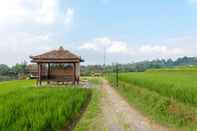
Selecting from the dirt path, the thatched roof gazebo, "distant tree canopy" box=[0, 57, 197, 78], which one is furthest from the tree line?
the dirt path

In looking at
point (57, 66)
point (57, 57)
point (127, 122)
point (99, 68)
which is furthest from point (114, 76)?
point (99, 68)

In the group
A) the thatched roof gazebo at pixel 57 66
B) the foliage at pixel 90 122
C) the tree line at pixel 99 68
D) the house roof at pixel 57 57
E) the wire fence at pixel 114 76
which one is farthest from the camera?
the tree line at pixel 99 68

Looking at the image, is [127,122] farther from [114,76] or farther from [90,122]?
[114,76]

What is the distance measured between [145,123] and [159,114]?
6.23ft

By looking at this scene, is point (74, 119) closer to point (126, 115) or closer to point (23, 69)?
point (126, 115)

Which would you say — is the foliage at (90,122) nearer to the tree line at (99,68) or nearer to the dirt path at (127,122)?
the dirt path at (127,122)

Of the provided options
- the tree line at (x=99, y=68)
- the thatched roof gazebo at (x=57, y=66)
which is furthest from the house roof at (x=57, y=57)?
the tree line at (x=99, y=68)

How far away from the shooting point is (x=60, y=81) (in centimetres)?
2864

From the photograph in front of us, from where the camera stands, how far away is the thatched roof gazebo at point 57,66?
1091 inches

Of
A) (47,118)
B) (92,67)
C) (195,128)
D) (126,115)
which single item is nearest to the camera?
(47,118)

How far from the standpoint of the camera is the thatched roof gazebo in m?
27.7

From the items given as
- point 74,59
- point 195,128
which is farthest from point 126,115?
point 74,59

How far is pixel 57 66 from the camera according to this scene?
28922 mm

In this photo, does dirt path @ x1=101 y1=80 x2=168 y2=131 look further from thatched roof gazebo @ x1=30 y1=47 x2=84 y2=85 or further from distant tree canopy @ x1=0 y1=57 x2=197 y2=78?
distant tree canopy @ x1=0 y1=57 x2=197 y2=78
